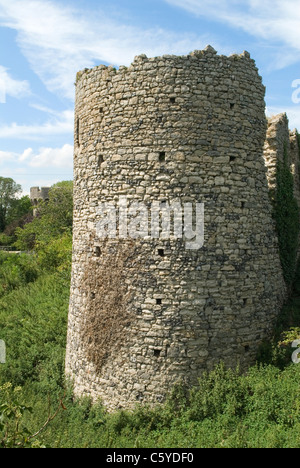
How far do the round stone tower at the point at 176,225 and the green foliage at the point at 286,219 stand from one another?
969 millimetres

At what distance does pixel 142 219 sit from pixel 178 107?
2215 mm

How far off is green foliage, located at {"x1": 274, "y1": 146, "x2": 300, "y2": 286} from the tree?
4479 centimetres

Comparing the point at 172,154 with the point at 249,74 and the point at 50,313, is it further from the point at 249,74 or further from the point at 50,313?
the point at 50,313

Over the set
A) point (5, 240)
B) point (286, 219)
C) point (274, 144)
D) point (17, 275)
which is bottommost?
point (17, 275)

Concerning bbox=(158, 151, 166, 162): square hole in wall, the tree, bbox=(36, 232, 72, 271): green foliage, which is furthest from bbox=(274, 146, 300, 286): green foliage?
the tree

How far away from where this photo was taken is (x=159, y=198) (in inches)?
286

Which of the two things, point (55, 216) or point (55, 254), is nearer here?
point (55, 254)

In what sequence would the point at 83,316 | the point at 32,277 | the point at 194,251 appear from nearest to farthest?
the point at 194,251, the point at 83,316, the point at 32,277

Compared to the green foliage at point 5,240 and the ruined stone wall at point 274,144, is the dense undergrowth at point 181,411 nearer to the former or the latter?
the ruined stone wall at point 274,144

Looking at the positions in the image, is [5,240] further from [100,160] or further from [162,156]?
[162,156]

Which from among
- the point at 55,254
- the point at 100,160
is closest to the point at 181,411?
the point at 100,160

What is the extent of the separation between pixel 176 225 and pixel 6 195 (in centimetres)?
4744

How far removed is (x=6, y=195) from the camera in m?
50.3

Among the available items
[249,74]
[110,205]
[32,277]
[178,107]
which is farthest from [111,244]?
[32,277]
